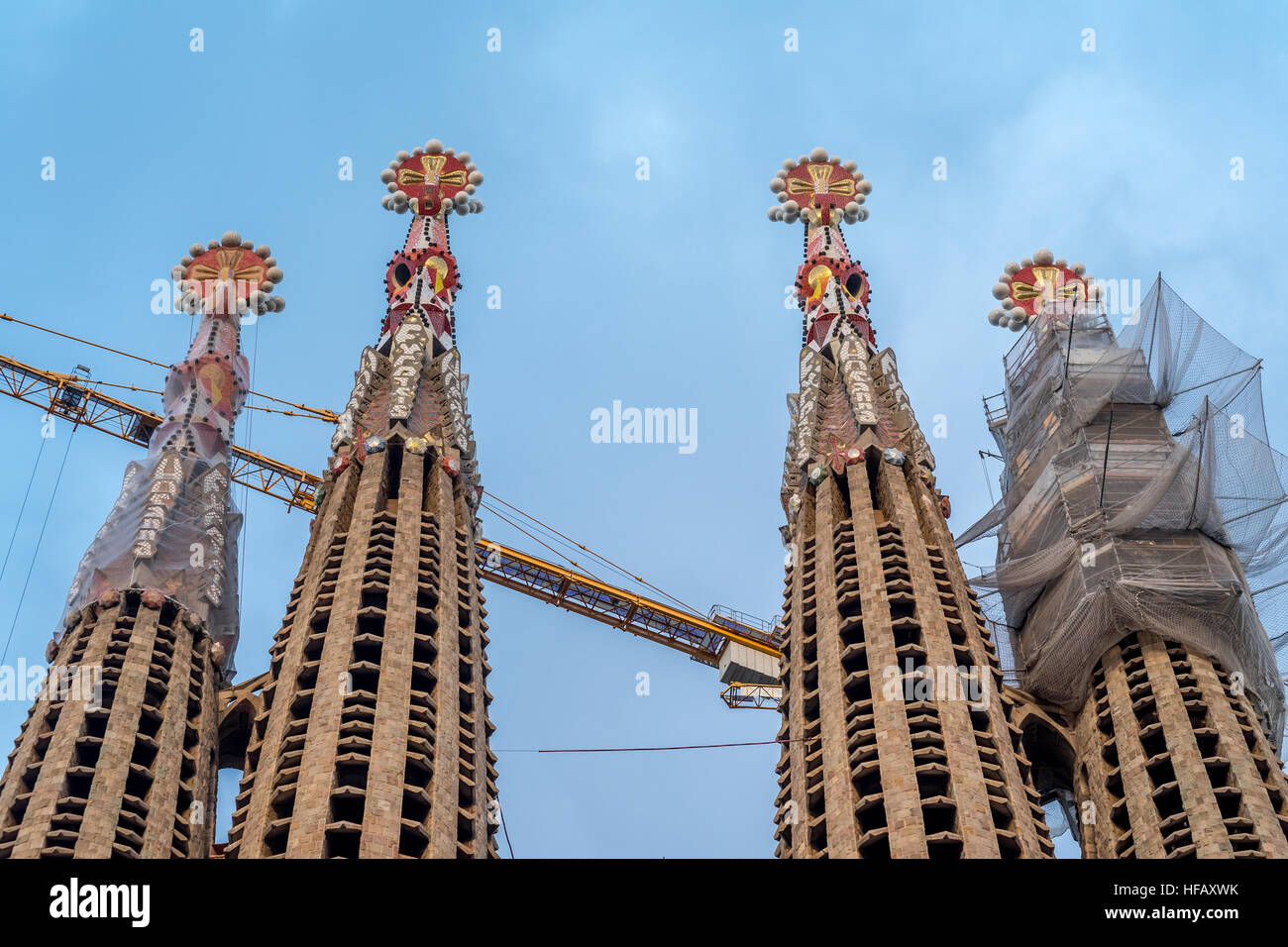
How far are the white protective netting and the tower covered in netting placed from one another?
0.07 metres

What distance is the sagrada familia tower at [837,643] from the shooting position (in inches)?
2399

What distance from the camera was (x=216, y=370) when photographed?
84125 mm

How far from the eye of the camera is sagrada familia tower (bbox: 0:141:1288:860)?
60938 mm

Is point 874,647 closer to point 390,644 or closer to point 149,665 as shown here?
point 390,644

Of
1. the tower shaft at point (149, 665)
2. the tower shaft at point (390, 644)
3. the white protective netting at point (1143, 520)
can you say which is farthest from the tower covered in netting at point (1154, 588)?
the tower shaft at point (149, 665)

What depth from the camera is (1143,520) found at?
68062 mm

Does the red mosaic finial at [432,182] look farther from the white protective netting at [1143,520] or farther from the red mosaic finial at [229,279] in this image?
the white protective netting at [1143,520]

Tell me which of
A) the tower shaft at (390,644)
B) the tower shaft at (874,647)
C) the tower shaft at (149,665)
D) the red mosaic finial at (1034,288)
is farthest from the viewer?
the red mosaic finial at (1034,288)

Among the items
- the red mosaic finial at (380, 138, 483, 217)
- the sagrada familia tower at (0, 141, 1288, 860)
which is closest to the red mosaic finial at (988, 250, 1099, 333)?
the sagrada familia tower at (0, 141, 1288, 860)

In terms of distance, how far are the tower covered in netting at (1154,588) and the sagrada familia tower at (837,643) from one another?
11 cm

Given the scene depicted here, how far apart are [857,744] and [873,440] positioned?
657 inches

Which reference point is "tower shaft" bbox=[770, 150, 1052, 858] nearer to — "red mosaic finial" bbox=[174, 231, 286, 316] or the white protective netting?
the white protective netting

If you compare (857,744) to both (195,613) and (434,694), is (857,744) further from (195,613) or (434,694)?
(195,613)
